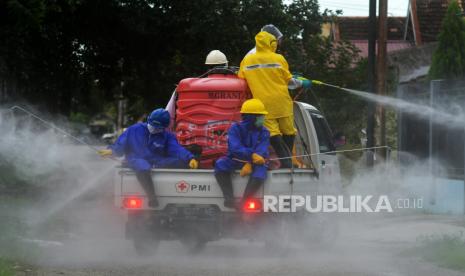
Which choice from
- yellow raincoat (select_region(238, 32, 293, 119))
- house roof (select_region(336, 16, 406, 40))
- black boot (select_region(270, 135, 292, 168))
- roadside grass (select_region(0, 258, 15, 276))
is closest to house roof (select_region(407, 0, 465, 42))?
house roof (select_region(336, 16, 406, 40))

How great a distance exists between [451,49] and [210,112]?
23.7 metres

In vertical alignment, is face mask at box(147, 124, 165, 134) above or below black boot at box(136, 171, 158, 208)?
above

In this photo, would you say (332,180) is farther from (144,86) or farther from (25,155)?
(144,86)

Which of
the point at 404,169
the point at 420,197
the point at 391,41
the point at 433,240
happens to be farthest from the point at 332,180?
the point at 391,41

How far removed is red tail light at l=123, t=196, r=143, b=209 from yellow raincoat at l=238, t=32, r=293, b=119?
6.31 ft

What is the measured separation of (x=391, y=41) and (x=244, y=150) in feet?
158

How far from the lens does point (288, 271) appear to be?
1005 centimetres

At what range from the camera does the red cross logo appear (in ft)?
36.1

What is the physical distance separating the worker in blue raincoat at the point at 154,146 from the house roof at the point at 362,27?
47.8 meters

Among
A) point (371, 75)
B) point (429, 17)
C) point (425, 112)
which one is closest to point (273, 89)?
point (425, 112)

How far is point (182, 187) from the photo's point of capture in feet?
36.1

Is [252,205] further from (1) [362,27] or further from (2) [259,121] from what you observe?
(1) [362,27]
